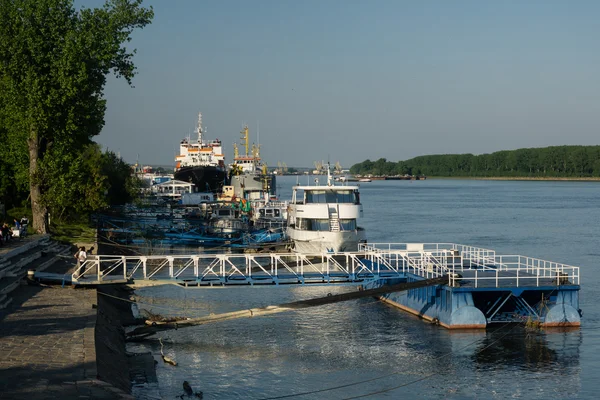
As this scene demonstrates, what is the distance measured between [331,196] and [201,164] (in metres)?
82.4

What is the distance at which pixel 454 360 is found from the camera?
26.9 meters

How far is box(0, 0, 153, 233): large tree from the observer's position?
43.2 metres

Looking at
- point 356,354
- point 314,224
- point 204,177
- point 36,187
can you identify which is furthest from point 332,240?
point 204,177

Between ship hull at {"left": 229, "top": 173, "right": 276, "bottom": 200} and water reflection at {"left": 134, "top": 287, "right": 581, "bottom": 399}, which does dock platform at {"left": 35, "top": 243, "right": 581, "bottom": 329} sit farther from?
ship hull at {"left": 229, "top": 173, "right": 276, "bottom": 200}

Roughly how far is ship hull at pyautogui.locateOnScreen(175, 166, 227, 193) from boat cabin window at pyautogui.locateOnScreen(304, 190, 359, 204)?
76140mm

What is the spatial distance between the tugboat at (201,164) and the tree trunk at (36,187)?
72.6m

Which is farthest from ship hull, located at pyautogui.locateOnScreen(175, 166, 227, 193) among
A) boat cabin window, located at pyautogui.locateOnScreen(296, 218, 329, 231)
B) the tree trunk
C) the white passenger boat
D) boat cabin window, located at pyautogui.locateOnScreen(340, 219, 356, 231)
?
boat cabin window, located at pyautogui.locateOnScreen(340, 219, 356, 231)

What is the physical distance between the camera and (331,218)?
153ft

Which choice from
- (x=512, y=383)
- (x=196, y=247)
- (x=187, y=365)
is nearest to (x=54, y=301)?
(x=187, y=365)

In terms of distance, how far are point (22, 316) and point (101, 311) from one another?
401cm

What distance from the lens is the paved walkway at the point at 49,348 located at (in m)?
16.9

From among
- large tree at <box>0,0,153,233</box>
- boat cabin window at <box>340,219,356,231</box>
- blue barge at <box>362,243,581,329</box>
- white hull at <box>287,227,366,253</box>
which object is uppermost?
large tree at <box>0,0,153,233</box>

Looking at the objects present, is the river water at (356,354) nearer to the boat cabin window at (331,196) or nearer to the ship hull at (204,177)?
the boat cabin window at (331,196)

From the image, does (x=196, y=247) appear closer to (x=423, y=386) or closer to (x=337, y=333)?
(x=337, y=333)
